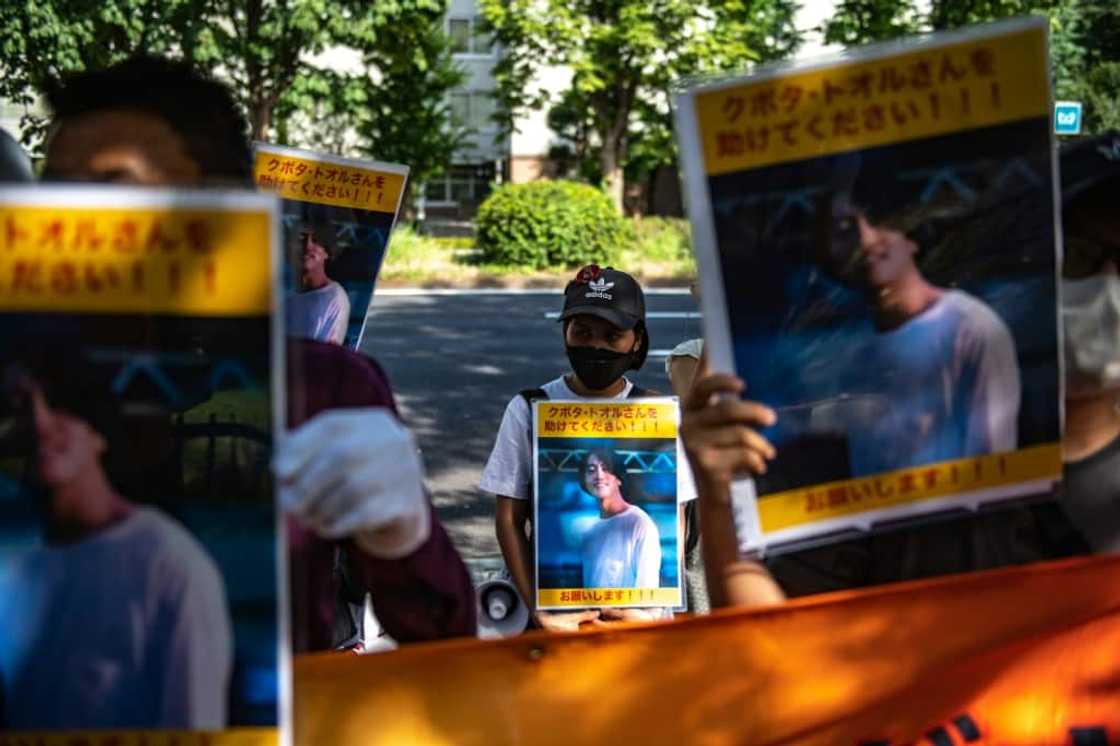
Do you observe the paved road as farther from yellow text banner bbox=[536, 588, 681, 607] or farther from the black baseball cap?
yellow text banner bbox=[536, 588, 681, 607]

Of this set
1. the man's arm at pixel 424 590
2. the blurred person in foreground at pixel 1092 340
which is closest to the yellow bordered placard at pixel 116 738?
the man's arm at pixel 424 590

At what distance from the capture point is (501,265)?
22047 mm

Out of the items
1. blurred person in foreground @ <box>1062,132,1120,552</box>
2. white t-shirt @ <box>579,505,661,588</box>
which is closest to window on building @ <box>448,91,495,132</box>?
white t-shirt @ <box>579,505,661,588</box>

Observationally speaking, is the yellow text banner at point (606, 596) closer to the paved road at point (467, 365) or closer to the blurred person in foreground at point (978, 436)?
the blurred person in foreground at point (978, 436)

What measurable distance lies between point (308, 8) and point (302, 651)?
18.8 metres

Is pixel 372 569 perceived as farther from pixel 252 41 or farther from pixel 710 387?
pixel 252 41

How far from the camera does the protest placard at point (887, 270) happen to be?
1.68 meters

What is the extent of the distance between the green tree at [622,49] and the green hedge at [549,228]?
368 centimetres

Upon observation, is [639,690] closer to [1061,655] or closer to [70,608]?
[1061,655]

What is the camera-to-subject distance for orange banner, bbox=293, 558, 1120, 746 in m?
1.89

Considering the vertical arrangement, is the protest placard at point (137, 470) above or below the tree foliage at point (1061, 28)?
below

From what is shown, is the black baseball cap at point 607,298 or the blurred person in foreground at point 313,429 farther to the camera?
the black baseball cap at point 607,298

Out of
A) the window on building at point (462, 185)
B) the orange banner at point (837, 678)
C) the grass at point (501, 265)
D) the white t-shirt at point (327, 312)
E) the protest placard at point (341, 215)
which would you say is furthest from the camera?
the window on building at point (462, 185)

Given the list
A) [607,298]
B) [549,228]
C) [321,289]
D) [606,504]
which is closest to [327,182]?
[321,289]
